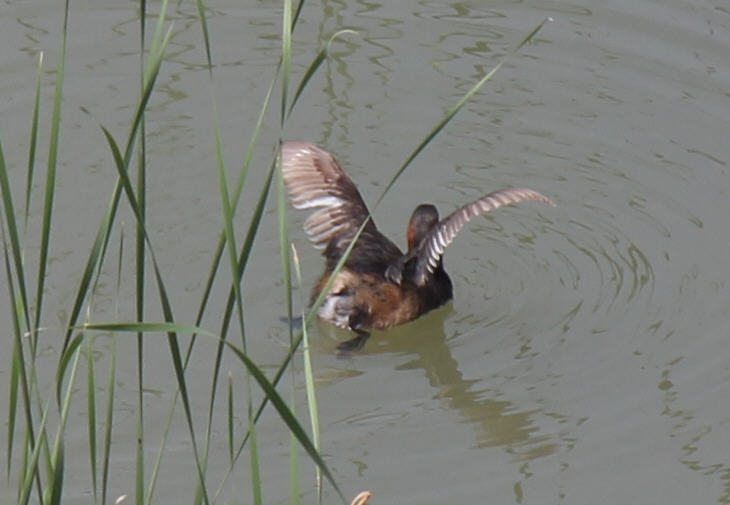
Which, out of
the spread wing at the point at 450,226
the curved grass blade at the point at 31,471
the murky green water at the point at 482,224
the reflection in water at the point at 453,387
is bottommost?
the reflection in water at the point at 453,387

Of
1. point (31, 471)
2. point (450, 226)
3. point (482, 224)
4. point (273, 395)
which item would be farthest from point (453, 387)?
point (273, 395)

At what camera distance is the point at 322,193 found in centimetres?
699

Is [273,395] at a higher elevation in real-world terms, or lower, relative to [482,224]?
higher

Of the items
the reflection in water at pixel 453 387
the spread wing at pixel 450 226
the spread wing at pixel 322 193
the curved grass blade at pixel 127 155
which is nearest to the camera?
the curved grass blade at pixel 127 155

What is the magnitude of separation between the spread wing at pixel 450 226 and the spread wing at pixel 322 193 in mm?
473

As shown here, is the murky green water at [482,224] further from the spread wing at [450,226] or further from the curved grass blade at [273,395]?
the curved grass blade at [273,395]

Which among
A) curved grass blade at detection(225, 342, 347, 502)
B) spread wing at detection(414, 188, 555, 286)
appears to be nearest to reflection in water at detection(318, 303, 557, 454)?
spread wing at detection(414, 188, 555, 286)

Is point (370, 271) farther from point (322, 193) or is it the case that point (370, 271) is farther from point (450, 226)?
point (450, 226)

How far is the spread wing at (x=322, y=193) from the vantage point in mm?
6902

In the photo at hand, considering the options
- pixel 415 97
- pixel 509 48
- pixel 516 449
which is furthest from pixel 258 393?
pixel 509 48

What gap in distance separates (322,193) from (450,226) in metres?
1.13

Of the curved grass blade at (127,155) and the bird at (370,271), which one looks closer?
the curved grass blade at (127,155)

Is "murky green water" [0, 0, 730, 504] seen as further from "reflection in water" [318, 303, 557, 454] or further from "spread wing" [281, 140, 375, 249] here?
"spread wing" [281, 140, 375, 249]

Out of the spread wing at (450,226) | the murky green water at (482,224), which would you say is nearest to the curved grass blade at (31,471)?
the murky green water at (482,224)
